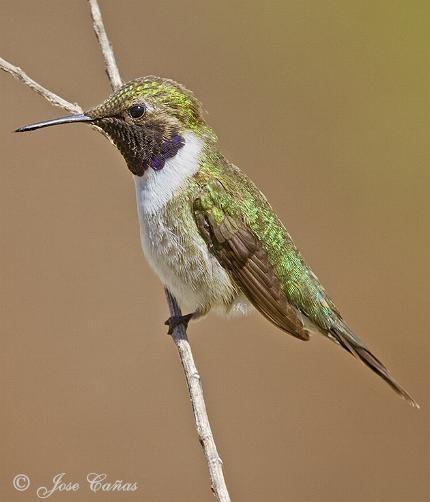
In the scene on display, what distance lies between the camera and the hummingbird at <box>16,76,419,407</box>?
3.58m

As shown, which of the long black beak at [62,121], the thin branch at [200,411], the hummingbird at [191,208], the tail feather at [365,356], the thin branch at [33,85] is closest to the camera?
the thin branch at [200,411]

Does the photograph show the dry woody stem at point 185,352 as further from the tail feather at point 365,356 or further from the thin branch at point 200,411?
the tail feather at point 365,356

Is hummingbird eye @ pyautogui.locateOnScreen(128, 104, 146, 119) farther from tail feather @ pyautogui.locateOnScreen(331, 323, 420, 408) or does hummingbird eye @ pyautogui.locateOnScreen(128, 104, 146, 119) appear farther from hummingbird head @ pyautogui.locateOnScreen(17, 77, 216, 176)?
tail feather @ pyautogui.locateOnScreen(331, 323, 420, 408)

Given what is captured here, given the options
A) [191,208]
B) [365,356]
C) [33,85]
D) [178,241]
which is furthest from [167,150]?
[365,356]

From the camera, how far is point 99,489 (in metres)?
5.06

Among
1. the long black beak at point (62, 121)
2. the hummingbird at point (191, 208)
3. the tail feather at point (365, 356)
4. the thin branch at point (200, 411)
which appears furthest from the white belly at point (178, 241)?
the tail feather at point (365, 356)

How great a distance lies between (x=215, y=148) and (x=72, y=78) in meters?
3.95

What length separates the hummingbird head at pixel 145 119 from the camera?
11.6ft

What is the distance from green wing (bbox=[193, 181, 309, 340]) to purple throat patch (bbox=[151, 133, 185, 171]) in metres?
0.20

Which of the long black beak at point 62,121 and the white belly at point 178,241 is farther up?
the long black beak at point 62,121

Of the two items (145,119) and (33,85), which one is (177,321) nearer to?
(145,119)

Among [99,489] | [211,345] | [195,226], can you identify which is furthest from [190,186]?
[211,345]

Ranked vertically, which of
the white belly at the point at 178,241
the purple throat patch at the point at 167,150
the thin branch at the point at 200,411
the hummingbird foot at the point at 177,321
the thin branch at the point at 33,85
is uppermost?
the thin branch at the point at 33,85

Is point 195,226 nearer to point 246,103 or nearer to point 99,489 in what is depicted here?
point 99,489
